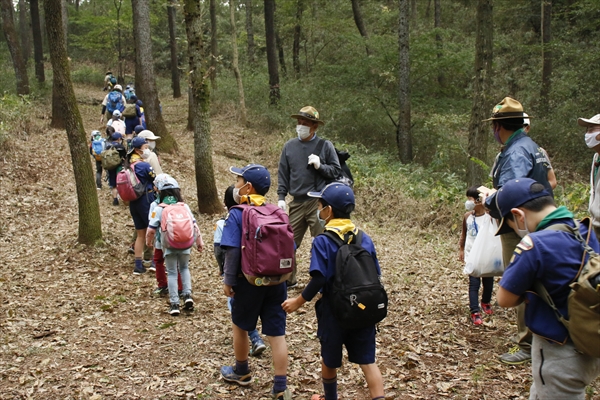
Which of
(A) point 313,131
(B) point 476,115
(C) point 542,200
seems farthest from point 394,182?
(C) point 542,200

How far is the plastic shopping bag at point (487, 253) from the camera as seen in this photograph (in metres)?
5.33

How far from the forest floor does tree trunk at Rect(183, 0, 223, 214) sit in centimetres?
60

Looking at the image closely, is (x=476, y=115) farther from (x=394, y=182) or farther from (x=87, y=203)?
(x=87, y=203)

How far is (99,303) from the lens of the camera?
7.16 metres

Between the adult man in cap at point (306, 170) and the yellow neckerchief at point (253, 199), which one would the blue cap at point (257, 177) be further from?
the adult man in cap at point (306, 170)

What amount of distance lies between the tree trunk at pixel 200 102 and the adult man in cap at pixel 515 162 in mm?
6709

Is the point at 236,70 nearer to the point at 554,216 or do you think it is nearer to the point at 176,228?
the point at 176,228

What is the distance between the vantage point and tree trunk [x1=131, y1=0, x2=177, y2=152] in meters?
15.1

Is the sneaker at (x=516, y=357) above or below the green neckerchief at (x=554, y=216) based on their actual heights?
below

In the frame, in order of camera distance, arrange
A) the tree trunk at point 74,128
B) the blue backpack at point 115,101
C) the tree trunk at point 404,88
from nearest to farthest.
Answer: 1. the tree trunk at point 74,128
2. the blue backpack at point 115,101
3. the tree trunk at point 404,88

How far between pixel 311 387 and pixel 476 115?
9.12 metres

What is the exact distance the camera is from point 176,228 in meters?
6.32

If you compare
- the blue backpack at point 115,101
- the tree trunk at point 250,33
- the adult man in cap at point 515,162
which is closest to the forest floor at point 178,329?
the adult man in cap at point 515,162

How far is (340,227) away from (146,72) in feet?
42.7
